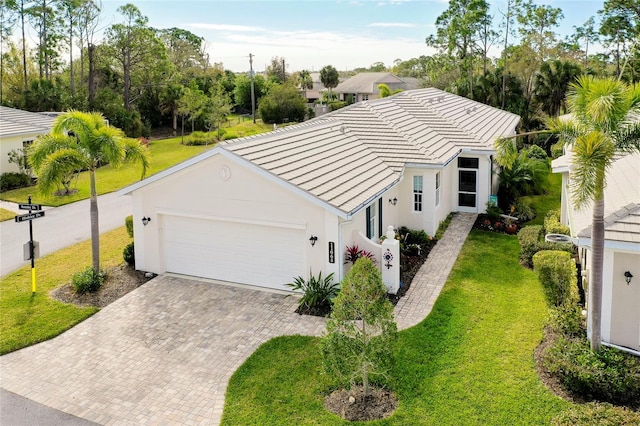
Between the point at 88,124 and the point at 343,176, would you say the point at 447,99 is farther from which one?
the point at 88,124

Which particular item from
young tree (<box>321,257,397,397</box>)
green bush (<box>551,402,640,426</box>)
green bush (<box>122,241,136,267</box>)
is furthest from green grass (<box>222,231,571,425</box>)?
green bush (<box>122,241,136,267</box>)

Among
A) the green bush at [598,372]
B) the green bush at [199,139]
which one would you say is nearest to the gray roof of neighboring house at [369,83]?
the green bush at [199,139]

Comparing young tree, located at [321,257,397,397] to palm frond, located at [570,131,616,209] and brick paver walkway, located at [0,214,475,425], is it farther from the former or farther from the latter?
palm frond, located at [570,131,616,209]

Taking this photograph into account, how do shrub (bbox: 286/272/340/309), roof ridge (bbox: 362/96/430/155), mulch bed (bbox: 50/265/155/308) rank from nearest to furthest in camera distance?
shrub (bbox: 286/272/340/309) → mulch bed (bbox: 50/265/155/308) → roof ridge (bbox: 362/96/430/155)

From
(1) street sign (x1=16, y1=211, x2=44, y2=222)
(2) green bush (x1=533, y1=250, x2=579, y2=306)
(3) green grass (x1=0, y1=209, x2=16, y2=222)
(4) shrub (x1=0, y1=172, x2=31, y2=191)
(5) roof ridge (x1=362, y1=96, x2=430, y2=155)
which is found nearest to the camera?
(2) green bush (x1=533, y1=250, x2=579, y2=306)

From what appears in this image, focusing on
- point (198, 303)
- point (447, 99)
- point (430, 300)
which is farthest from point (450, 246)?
point (447, 99)

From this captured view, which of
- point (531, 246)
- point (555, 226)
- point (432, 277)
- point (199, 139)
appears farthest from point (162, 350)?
point (199, 139)
